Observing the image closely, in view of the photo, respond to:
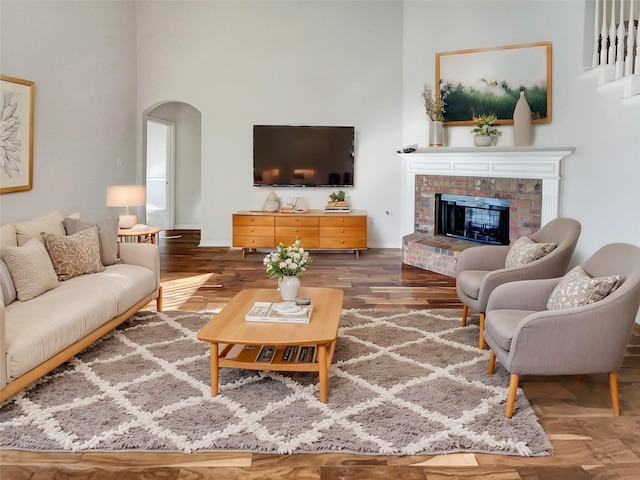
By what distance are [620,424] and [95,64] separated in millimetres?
6080

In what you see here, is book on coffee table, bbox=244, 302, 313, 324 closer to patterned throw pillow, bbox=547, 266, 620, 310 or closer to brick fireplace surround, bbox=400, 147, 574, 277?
patterned throw pillow, bbox=547, 266, 620, 310

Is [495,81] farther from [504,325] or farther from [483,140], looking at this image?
[504,325]

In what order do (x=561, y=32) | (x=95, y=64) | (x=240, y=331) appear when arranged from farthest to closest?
(x=95, y=64), (x=561, y=32), (x=240, y=331)

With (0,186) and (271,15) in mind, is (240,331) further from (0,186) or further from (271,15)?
(271,15)

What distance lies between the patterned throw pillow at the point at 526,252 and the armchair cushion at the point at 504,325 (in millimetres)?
759

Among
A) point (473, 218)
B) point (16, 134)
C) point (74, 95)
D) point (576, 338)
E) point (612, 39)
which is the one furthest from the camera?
point (473, 218)

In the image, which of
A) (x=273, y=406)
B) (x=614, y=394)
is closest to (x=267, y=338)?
(x=273, y=406)

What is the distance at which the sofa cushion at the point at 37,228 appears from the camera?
407 centimetres

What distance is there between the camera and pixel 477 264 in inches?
177

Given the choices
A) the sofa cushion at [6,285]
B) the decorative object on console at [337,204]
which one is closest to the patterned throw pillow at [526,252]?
the sofa cushion at [6,285]

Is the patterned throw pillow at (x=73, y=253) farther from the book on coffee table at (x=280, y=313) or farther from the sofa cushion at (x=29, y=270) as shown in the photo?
the book on coffee table at (x=280, y=313)

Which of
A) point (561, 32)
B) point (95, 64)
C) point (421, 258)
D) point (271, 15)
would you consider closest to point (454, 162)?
point (421, 258)

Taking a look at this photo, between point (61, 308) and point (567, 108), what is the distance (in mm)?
4998

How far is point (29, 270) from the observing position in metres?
3.67
